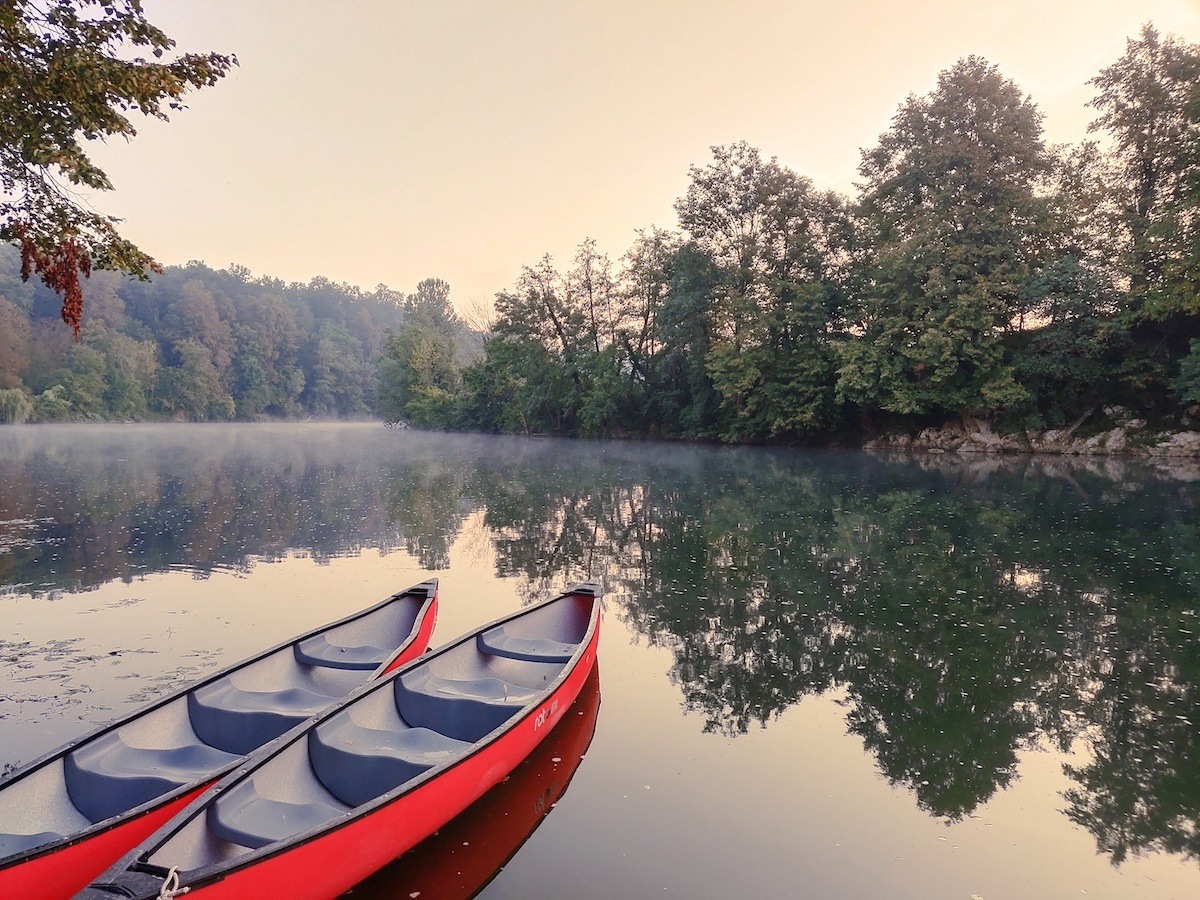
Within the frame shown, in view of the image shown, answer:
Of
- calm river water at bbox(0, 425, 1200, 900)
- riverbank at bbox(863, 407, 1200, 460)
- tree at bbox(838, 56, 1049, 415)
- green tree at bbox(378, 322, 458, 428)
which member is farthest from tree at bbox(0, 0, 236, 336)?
green tree at bbox(378, 322, 458, 428)

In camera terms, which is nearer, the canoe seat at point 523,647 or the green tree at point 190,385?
the canoe seat at point 523,647

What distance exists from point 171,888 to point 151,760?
1732 millimetres

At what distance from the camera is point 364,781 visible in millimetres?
4141

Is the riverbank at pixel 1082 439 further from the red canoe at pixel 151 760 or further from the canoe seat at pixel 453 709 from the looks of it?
the red canoe at pixel 151 760

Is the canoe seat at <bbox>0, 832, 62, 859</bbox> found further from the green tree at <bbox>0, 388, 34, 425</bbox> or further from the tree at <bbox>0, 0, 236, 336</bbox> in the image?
the green tree at <bbox>0, 388, 34, 425</bbox>

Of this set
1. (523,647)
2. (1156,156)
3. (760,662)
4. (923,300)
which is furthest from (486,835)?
(1156,156)

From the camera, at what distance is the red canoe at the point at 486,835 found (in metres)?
3.91

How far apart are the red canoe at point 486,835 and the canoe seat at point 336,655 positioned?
5.33 feet

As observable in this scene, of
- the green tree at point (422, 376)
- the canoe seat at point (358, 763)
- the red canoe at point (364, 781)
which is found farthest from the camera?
the green tree at point (422, 376)

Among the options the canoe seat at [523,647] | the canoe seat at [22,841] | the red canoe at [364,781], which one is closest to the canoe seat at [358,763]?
the red canoe at [364,781]

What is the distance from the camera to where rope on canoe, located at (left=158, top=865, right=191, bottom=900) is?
270cm

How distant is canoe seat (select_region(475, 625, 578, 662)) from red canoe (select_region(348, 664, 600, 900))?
0.66 metres

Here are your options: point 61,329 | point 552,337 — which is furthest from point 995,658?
point 61,329

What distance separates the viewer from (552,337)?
170 feet
